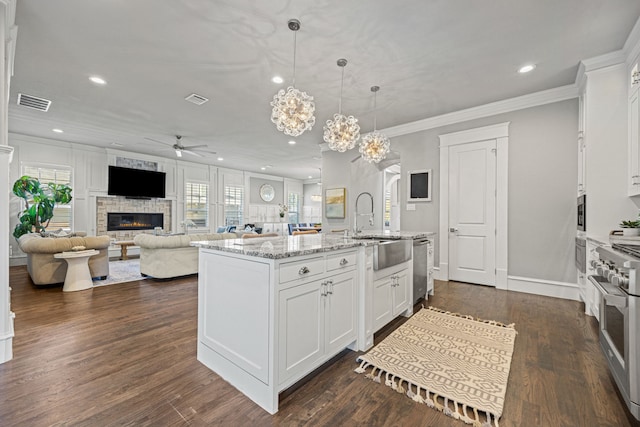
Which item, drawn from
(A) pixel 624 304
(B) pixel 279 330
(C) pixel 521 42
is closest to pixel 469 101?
(C) pixel 521 42

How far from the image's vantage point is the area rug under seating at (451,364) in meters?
1.67

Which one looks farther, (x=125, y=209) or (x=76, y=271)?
(x=125, y=209)

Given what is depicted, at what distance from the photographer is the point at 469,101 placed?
13.9 feet

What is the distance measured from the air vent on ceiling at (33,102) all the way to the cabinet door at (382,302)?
5.65 meters

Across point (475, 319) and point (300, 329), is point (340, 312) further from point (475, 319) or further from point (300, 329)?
point (475, 319)

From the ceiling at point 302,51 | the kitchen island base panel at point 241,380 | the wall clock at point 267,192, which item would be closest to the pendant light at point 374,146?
the ceiling at point 302,51

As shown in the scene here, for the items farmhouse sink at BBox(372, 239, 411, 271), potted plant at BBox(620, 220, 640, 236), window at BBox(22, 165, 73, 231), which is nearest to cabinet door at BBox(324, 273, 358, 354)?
farmhouse sink at BBox(372, 239, 411, 271)

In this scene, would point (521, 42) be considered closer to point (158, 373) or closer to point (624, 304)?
point (624, 304)

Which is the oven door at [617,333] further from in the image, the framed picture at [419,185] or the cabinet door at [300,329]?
the framed picture at [419,185]

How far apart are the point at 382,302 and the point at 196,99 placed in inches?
155

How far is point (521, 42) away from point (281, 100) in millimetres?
2536

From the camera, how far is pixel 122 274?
5.24m

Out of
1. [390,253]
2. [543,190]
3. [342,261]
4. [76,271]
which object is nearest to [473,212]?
[543,190]

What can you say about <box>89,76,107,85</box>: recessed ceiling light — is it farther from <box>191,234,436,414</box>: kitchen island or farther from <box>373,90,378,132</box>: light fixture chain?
<box>373,90,378,132</box>: light fixture chain
